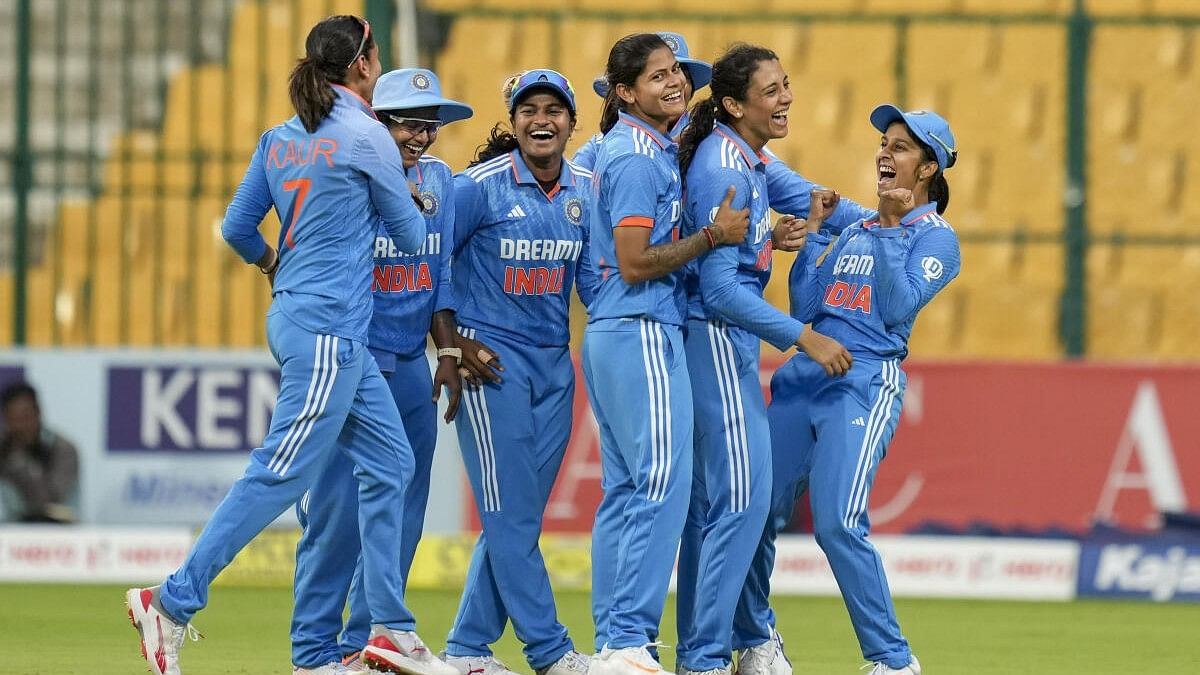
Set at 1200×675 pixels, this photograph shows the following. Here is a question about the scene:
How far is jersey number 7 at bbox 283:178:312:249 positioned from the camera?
620 centimetres

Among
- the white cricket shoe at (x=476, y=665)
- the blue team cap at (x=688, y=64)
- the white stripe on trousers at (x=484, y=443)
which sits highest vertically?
the blue team cap at (x=688, y=64)

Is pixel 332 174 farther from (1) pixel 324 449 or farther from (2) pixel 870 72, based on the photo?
(2) pixel 870 72

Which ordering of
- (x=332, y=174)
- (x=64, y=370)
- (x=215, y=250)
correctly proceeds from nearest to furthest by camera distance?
(x=332, y=174), (x=64, y=370), (x=215, y=250)

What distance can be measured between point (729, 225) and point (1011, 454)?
19.2ft

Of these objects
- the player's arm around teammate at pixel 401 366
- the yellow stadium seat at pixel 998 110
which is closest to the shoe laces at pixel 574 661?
the player's arm around teammate at pixel 401 366

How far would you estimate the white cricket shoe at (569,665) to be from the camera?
21.9 ft

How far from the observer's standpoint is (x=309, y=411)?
20.1ft

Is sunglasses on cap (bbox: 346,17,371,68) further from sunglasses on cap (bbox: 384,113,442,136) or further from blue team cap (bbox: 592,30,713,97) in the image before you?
blue team cap (bbox: 592,30,713,97)

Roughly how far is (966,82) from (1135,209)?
1385 mm

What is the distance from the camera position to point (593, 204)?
6.40 meters

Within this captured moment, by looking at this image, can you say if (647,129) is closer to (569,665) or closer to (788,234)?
(788,234)

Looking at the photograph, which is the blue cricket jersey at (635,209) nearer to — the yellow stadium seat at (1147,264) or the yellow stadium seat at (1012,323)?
the yellow stadium seat at (1012,323)

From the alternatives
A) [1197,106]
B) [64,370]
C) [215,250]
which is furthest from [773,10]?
[64,370]

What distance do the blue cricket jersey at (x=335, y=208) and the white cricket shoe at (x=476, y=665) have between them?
3.99ft
